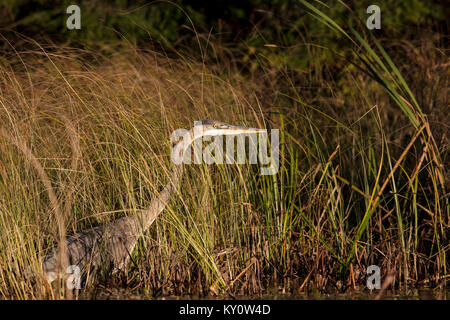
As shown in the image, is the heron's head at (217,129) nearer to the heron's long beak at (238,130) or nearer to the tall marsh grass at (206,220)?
the heron's long beak at (238,130)

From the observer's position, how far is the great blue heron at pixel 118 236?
434 cm

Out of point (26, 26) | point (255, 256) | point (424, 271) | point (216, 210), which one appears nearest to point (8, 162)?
point (216, 210)

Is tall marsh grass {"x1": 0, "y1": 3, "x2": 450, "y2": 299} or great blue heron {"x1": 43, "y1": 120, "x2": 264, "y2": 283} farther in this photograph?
great blue heron {"x1": 43, "y1": 120, "x2": 264, "y2": 283}

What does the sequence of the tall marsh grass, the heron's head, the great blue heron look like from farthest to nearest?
the heron's head → the great blue heron → the tall marsh grass

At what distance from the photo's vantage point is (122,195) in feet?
16.1

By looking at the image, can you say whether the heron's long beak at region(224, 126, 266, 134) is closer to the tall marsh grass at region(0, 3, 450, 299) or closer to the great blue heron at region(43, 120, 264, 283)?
the great blue heron at region(43, 120, 264, 283)

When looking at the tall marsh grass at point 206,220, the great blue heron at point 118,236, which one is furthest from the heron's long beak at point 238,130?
the tall marsh grass at point 206,220

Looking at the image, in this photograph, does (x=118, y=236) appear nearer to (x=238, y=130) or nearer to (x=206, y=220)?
(x=206, y=220)

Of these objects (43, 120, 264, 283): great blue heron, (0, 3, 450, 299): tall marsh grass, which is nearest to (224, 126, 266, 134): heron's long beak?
(43, 120, 264, 283): great blue heron

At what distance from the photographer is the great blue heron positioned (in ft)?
14.2

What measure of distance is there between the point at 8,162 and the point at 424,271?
3.02 meters

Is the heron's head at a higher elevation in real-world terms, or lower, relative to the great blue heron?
higher

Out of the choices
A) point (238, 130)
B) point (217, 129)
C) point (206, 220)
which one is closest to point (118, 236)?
point (206, 220)

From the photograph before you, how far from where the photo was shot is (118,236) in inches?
181
